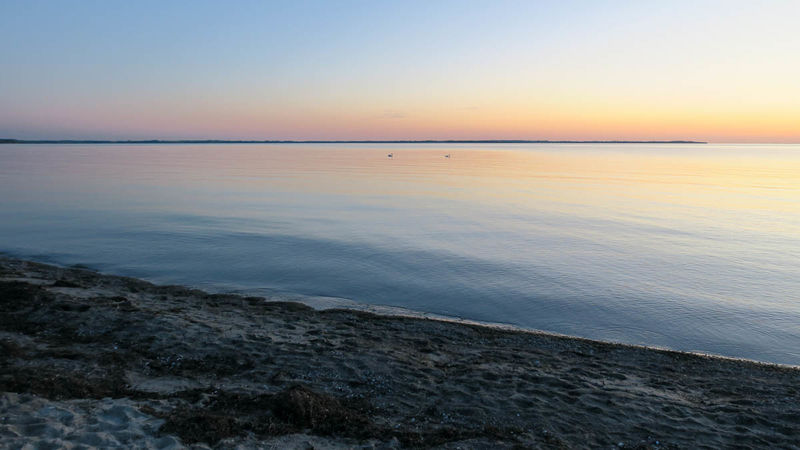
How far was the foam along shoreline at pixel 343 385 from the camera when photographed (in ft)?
19.2

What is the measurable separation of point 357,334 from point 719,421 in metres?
6.22

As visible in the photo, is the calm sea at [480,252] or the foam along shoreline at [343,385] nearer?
the foam along shoreline at [343,385]

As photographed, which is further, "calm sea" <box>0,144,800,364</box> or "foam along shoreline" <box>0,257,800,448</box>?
"calm sea" <box>0,144,800,364</box>

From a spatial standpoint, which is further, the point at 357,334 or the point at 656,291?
Result: the point at 656,291

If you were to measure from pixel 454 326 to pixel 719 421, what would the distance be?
5.37 m

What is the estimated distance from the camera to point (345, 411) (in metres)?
6.37

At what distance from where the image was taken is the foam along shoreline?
5859mm

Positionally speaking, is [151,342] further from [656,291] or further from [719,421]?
[656,291]

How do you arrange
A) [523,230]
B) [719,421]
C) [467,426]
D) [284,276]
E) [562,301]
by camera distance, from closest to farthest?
[467,426] → [719,421] → [562,301] → [284,276] → [523,230]

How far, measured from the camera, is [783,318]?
1245cm

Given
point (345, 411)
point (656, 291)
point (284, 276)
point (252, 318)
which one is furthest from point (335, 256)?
point (345, 411)

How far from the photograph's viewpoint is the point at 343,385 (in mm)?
7297

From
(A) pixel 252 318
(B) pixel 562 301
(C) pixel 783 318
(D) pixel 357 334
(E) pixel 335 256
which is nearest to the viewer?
(D) pixel 357 334

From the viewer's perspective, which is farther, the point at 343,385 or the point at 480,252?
the point at 480,252
